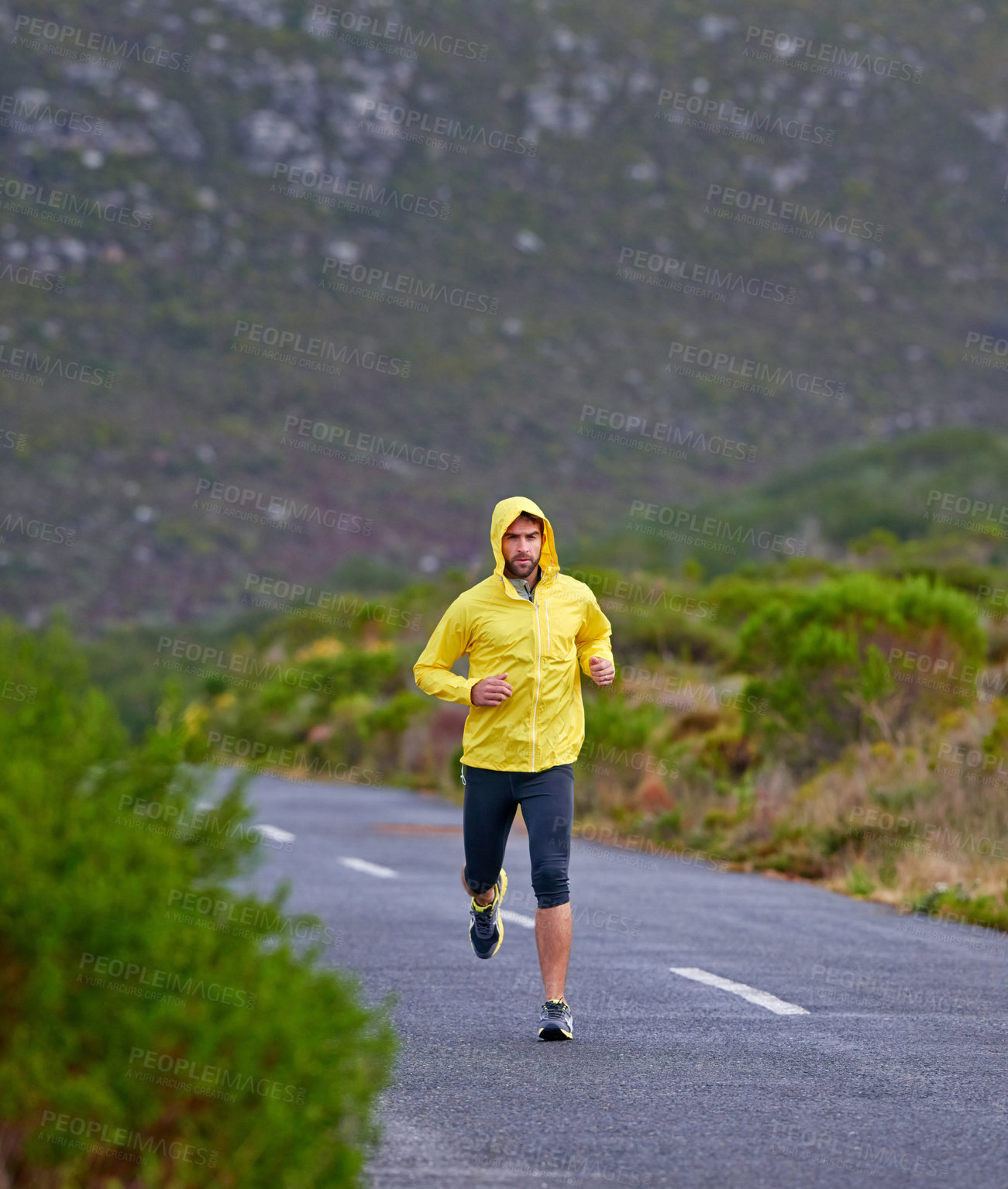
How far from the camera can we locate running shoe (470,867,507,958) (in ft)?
30.3

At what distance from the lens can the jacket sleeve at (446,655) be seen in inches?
355

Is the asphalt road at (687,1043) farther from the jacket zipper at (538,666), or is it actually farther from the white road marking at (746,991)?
the jacket zipper at (538,666)

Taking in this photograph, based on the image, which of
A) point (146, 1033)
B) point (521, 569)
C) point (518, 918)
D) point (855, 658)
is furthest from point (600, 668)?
point (855, 658)

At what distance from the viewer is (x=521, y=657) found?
889 centimetres

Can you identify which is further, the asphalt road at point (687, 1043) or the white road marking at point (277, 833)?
the white road marking at point (277, 833)

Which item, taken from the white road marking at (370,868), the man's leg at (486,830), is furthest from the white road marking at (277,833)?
the man's leg at (486,830)

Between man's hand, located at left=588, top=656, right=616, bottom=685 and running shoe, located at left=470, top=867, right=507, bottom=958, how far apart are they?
0.95 m

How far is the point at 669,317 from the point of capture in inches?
3157

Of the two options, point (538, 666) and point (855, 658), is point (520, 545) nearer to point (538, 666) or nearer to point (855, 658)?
point (538, 666)

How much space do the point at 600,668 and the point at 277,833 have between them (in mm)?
12230

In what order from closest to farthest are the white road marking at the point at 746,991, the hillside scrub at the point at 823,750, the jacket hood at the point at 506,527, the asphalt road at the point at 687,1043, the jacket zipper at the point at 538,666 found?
the asphalt road at the point at 687,1043 → the jacket zipper at the point at 538,666 → the jacket hood at the point at 506,527 → the white road marking at the point at 746,991 → the hillside scrub at the point at 823,750

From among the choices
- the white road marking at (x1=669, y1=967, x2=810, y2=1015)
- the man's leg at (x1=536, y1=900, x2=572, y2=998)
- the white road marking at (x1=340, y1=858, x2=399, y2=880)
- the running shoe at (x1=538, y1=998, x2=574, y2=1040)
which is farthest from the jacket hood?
the white road marking at (x1=340, y1=858, x2=399, y2=880)

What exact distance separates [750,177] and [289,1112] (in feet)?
289

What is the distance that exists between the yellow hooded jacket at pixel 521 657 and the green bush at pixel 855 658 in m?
10.8
